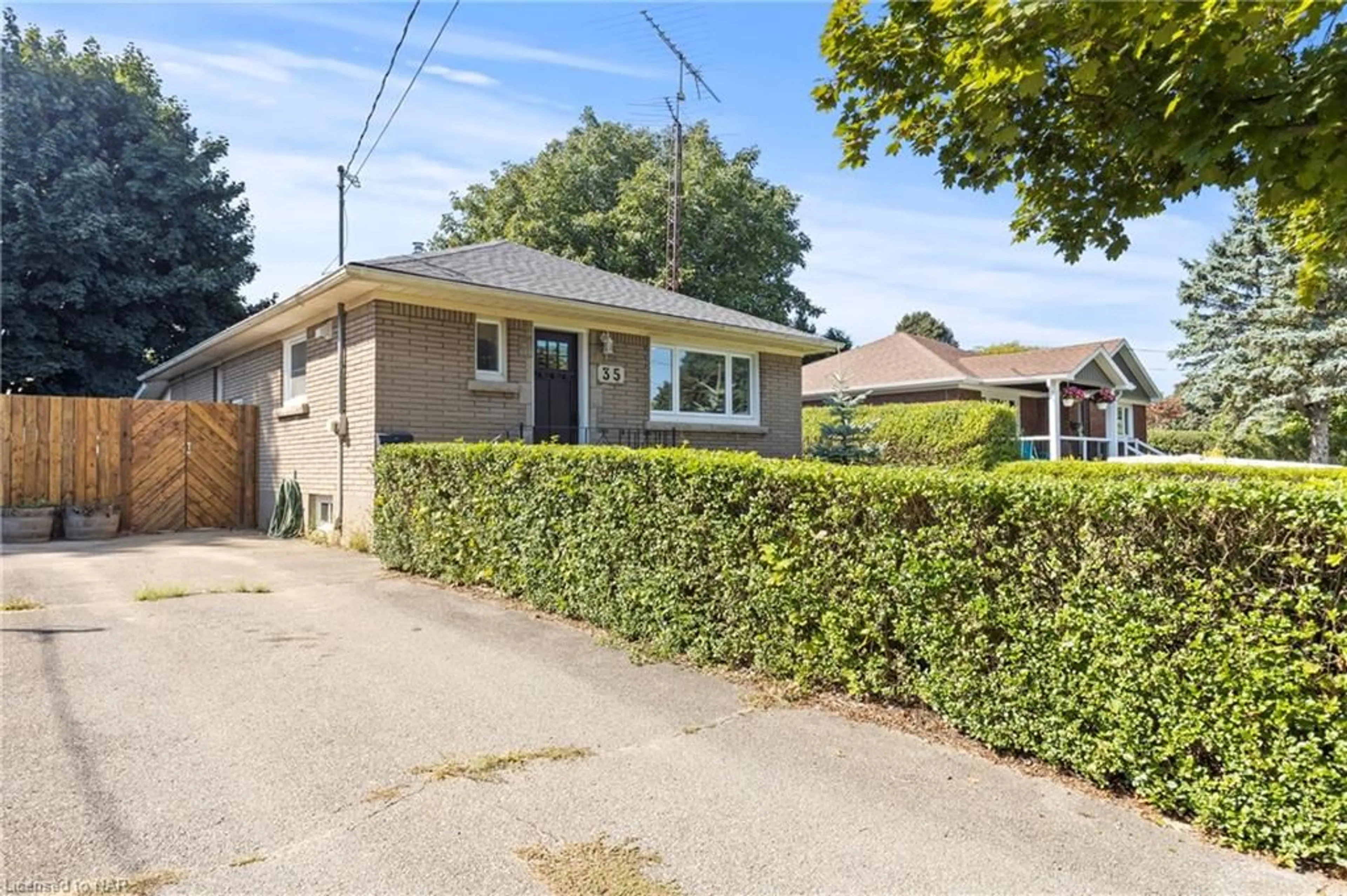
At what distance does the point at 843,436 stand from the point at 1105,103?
8.22m

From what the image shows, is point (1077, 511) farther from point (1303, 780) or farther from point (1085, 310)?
point (1085, 310)

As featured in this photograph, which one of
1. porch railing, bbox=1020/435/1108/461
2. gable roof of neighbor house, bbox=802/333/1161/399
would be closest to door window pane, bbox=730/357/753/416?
gable roof of neighbor house, bbox=802/333/1161/399

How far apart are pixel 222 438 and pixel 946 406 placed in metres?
14.7

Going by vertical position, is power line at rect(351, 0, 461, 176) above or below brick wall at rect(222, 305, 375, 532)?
above

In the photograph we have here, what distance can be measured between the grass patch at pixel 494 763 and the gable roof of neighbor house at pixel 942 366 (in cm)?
1799

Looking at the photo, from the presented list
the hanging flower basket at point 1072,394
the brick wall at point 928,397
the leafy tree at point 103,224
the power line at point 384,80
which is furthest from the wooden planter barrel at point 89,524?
the hanging flower basket at point 1072,394

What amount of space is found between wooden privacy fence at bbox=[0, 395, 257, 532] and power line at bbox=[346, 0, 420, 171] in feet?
15.6

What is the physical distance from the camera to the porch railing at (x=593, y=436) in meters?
10.3

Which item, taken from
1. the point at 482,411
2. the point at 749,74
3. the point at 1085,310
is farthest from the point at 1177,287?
the point at 482,411

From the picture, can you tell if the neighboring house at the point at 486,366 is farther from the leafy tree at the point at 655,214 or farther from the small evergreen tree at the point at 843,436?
the leafy tree at the point at 655,214

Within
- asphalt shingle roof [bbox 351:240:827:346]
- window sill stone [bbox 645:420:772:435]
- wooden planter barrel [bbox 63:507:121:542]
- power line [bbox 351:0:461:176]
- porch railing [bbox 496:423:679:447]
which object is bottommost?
wooden planter barrel [bbox 63:507:121:542]

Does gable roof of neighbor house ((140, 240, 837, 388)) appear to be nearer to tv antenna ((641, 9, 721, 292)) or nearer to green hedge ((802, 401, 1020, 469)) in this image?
tv antenna ((641, 9, 721, 292))

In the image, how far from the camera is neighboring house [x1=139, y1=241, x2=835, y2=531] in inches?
363

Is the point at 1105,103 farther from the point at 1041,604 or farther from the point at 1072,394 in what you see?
the point at 1072,394
